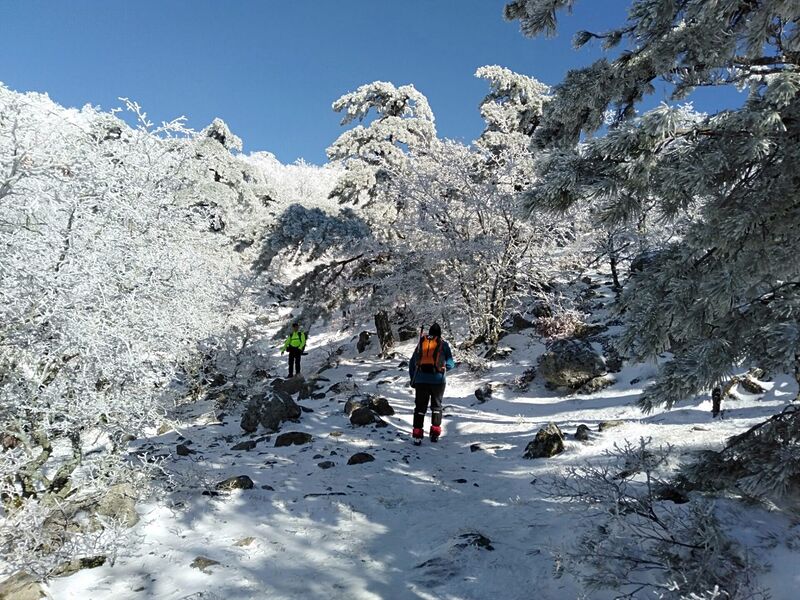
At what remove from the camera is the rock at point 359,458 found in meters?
6.97

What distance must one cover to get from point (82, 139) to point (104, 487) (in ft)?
13.0

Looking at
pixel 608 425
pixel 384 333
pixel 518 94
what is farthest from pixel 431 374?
pixel 518 94

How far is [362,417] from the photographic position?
9023mm

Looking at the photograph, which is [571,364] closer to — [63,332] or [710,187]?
[710,187]

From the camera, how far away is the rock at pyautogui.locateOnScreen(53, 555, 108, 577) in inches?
157

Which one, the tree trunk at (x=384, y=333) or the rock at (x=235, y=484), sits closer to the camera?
the rock at (x=235, y=484)

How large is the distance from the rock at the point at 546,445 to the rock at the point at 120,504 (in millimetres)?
4971

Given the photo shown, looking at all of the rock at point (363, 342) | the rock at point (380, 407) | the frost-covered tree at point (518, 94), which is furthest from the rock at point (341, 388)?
the frost-covered tree at point (518, 94)

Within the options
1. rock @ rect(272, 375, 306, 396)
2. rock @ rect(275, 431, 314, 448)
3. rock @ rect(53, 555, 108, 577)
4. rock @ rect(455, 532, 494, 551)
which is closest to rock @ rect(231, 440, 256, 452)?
rock @ rect(275, 431, 314, 448)

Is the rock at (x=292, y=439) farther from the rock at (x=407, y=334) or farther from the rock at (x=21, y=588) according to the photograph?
the rock at (x=407, y=334)

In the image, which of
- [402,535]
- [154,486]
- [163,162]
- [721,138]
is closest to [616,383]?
[402,535]

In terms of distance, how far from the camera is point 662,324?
147 inches

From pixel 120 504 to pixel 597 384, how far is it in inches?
350

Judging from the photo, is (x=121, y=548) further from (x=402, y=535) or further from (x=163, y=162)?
(x=163, y=162)
